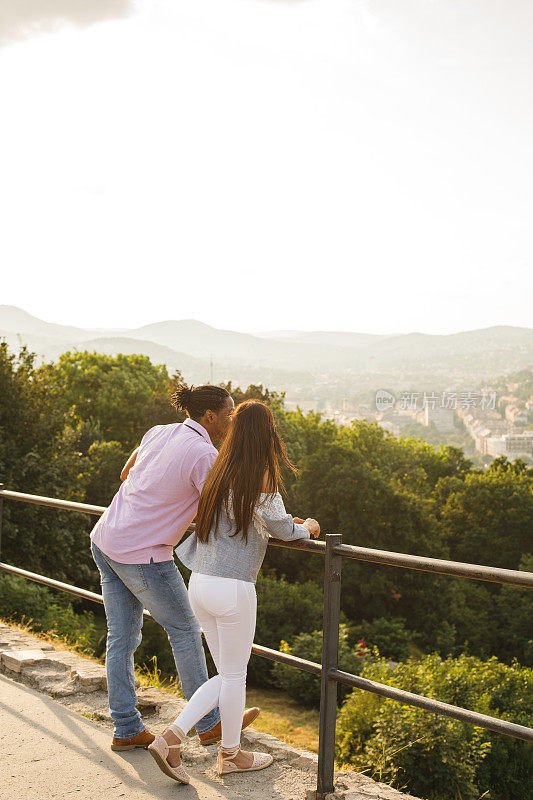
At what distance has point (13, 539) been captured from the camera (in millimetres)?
19969

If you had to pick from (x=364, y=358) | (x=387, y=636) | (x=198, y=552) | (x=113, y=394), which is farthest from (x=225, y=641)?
(x=364, y=358)

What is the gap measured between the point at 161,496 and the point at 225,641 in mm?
637

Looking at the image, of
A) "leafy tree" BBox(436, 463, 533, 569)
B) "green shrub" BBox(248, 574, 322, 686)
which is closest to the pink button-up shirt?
"green shrub" BBox(248, 574, 322, 686)

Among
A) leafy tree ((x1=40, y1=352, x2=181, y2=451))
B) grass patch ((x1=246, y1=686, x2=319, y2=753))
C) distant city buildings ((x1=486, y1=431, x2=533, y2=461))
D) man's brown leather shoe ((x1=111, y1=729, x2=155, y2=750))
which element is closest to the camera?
man's brown leather shoe ((x1=111, y1=729, x2=155, y2=750))

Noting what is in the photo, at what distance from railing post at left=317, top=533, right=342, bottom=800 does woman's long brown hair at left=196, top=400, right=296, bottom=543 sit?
328 mm

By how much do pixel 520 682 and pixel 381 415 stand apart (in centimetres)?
10184

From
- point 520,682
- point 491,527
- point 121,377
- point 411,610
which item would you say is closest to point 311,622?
point 411,610

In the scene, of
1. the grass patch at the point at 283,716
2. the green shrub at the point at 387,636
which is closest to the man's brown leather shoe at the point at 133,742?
the grass patch at the point at 283,716

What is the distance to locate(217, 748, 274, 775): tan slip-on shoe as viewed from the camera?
3236 millimetres

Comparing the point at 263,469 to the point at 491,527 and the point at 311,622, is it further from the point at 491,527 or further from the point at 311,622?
the point at 491,527

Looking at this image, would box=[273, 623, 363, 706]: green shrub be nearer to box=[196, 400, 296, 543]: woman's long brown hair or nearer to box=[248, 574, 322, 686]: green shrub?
box=[248, 574, 322, 686]: green shrub

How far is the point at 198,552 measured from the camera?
3172mm

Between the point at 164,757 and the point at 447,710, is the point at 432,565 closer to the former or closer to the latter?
the point at 447,710

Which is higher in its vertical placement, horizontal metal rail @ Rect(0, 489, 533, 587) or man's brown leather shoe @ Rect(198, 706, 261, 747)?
horizontal metal rail @ Rect(0, 489, 533, 587)
